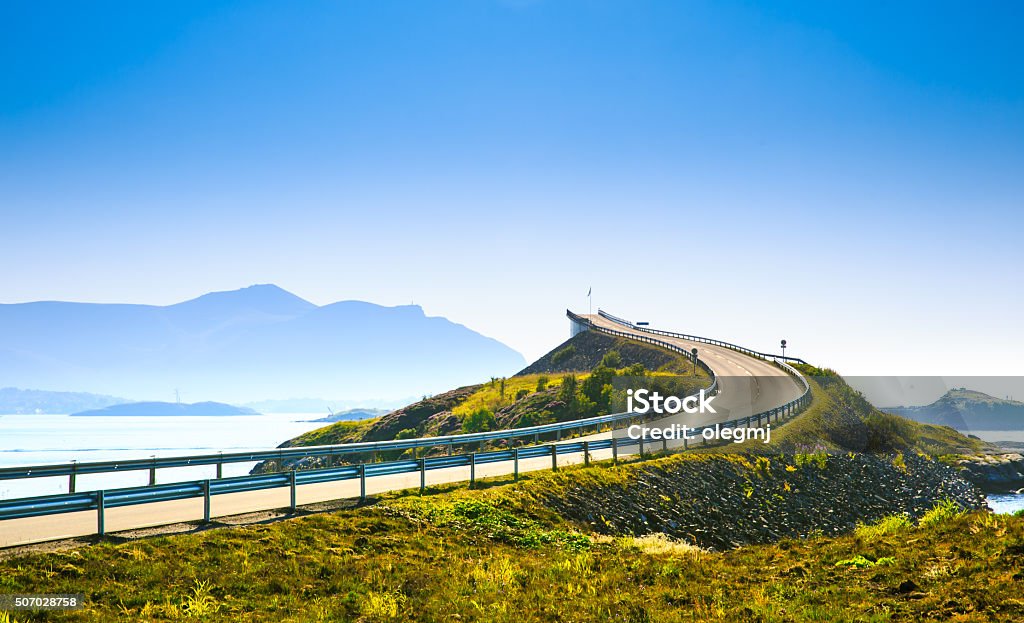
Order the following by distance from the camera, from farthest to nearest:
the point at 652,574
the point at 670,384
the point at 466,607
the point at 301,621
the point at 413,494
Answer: the point at 670,384, the point at 413,494, the point at 652,574, the point at 466,607, the point at 301,621

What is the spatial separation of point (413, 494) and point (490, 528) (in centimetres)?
308

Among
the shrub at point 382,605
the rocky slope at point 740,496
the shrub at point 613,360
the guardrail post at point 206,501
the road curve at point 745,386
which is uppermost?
the shrub at point 613,360

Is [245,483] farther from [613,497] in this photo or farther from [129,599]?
[613,497]

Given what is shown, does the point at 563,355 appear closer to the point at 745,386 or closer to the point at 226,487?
the point at 745,386

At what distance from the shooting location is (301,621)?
10.2 metres

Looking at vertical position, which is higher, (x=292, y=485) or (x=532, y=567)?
(x=292, y=485)

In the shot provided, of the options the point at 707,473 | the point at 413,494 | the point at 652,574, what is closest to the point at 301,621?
the point at 652,574

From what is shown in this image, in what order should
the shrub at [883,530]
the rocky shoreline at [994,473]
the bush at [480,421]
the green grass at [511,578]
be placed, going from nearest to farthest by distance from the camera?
the green grass at [511,578]
the shrub at [883,530]
the rocky shoreline at [994,473]
the bush at [480,421]

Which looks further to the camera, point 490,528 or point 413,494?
point 413,494

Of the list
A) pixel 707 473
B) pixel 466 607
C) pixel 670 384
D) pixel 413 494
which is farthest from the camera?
pixel 670 384

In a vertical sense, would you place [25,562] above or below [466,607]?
above

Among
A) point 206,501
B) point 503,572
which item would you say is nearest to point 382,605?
point 503,572

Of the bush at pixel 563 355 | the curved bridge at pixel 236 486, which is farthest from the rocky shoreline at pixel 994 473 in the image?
the bush at pixel 563 355

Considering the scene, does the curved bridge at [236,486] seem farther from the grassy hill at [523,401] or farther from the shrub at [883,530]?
the grassy hill at [523,401]
